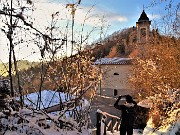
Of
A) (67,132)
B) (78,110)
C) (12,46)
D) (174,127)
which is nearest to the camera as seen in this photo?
(67,132)

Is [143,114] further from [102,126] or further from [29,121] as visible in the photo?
[29,121]

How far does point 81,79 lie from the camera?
601 cm

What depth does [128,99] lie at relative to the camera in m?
7.21

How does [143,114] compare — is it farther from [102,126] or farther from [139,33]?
[139,33]

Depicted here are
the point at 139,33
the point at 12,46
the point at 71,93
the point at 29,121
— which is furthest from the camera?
the point at 139,33

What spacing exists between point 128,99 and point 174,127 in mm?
1348

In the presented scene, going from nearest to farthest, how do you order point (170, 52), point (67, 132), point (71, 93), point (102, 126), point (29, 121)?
point (29, 121), point (67, 132), point (71, 93), point (102, 126), point (170, 52)

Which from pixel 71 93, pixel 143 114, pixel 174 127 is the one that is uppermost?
pixel 71 93

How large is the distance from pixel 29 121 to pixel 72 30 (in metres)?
3.25

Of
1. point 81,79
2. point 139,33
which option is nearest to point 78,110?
point 81,79

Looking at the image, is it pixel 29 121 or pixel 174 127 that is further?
pixel 174 127

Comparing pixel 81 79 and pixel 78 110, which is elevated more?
pixel 81 79

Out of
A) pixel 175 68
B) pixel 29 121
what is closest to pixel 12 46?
pixel 29 121

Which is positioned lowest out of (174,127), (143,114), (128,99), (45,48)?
(143,114)
